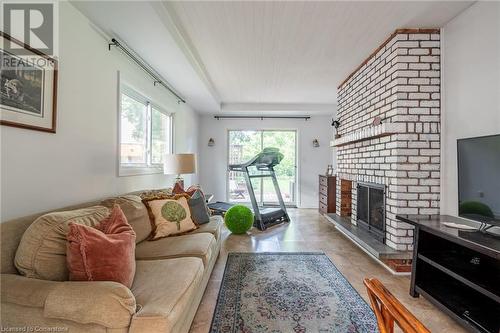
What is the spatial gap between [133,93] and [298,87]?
2.76 metres

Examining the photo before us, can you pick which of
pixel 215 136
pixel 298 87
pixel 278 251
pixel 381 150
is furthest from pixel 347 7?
pixel 215 136

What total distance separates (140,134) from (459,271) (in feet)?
11.8

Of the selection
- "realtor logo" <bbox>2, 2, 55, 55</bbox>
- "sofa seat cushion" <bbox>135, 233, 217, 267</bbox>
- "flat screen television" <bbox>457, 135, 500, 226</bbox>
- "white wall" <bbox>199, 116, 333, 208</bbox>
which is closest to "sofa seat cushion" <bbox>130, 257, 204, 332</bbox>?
"sofa seat cushion" <bbox>135, 233, 217, 267</bbox>

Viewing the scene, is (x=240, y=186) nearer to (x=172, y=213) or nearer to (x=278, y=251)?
(x=278, y=251)

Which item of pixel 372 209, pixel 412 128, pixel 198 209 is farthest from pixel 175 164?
pixel 412 128

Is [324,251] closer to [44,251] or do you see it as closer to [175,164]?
[175,164]

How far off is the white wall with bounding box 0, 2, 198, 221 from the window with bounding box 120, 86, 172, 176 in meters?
0.24

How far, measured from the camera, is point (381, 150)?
2781 millimetres

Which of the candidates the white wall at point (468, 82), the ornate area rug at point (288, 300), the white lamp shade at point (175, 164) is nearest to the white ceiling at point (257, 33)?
the white wall at point (468, 82)

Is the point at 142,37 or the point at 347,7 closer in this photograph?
the point at 347,7

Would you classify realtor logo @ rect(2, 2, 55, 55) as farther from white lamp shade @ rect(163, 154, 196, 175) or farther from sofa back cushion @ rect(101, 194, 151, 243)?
white lamp shade @ rect(163, 154, 196, 175)

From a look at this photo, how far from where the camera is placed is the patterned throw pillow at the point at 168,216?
2.27 meters

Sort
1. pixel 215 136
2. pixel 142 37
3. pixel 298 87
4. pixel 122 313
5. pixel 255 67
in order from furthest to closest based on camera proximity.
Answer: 1. pixel 215 136
2. pixel 298 87
3. pixel 255 67
4. pixel 142 37
5. pixel 122 313

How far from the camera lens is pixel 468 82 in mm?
2125
